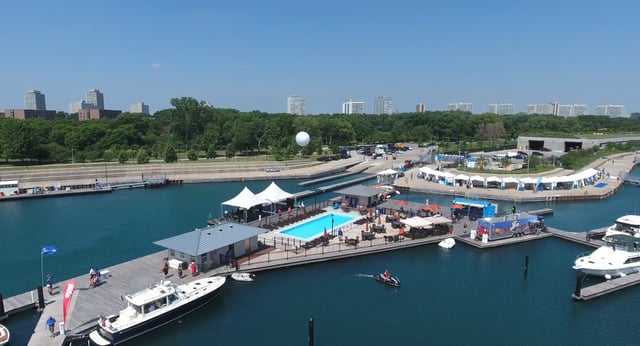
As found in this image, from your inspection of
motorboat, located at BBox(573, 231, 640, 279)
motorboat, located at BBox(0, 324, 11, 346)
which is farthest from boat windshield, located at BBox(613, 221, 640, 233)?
motorboat, located at BBox(0, 324, 11, 346)

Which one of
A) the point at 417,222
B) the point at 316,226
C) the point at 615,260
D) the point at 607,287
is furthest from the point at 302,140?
the point at 607,287

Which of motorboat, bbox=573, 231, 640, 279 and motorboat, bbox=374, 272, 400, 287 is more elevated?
motorboat, bbox=573, 231, 640, 279

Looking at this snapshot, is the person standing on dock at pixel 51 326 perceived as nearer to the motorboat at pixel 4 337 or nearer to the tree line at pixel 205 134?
the motorboat at pixel 4 337

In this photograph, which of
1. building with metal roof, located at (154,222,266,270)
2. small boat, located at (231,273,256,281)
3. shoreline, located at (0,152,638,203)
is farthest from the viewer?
shoreline, located at (0,152,638,203)

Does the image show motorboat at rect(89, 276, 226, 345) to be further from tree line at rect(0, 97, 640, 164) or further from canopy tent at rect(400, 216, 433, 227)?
tree line at rect(0, 97, 640, 164)

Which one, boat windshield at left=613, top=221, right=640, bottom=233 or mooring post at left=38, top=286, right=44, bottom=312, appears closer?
mooring post at left=38, top=286, right=44, bottom=312

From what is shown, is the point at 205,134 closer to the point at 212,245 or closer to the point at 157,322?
the point at 212,245

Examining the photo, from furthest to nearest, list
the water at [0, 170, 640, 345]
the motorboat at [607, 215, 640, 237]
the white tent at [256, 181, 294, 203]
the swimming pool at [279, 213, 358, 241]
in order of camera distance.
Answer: the white tent at [256, 181, 294, 203]
the swimming pool at [279, 213, 358, 241]
the motorboat at [607, 215, 640, 237]
the water at [0, 170, 640, 345]
